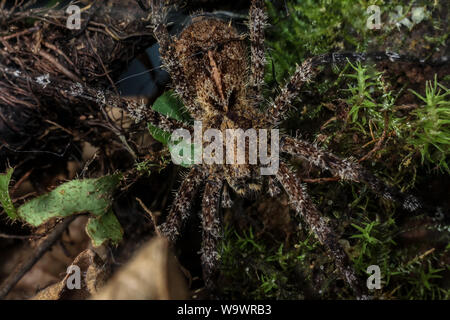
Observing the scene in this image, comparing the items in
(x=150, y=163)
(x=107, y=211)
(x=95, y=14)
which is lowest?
(x=107, y=211)

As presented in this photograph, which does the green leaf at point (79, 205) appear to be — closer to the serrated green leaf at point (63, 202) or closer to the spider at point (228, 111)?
the serrated green leaf at point (63, 202)

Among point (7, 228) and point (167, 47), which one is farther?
point (7, 228)

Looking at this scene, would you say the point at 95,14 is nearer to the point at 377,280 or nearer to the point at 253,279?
the point at 253,279

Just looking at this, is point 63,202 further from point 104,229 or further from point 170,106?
point 170,106

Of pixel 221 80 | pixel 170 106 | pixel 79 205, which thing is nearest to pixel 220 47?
pixel 221 80

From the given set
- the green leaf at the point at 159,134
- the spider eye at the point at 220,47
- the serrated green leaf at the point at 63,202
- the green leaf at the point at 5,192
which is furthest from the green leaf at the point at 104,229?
the spider eye at the point at 220,47

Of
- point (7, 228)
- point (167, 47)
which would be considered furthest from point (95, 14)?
point (7, 228)
